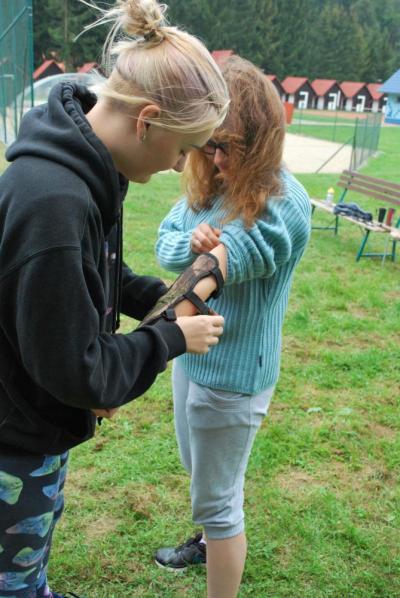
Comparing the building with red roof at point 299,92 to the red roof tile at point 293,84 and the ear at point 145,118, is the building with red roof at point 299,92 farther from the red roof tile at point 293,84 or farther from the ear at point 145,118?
the ear at point 145,118

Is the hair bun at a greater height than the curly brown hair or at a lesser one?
greater

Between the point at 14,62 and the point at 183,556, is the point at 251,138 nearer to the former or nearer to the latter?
the point at 183,556

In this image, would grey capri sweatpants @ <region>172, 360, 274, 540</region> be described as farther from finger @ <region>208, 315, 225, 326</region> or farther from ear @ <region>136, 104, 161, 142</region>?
ear @ <region>136, 104, 161, 142</region>

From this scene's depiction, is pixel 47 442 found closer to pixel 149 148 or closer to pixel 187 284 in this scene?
pixel 187 284

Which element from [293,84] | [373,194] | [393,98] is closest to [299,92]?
[293,84]

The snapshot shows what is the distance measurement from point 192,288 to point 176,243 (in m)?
0.35

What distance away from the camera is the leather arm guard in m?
1.62

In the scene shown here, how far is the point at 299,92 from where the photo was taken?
7056 cm

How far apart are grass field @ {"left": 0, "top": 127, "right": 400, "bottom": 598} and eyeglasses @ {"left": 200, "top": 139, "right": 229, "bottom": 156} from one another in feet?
5.81

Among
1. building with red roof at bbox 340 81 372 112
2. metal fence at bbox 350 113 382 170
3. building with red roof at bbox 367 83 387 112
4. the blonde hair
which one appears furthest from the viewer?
building with red roof at bbox 367 83 387 112

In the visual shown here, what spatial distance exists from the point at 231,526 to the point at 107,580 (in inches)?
31.4

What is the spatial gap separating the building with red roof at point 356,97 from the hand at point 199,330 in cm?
7774

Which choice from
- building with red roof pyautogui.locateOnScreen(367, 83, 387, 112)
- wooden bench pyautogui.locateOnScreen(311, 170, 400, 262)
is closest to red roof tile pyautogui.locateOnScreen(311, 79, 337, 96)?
building with red roof pyautogui.locateOnScreen(367, 83, 387, 112)

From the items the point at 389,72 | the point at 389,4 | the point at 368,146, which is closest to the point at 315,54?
the point at 389,72
